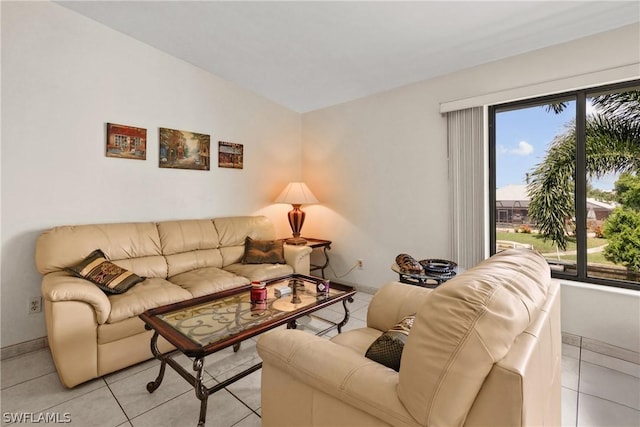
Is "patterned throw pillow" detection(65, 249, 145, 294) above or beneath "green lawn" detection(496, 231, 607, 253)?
beneath

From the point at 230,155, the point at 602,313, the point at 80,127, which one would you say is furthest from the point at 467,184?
the point at 80,127

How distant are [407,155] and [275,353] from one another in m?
2.79

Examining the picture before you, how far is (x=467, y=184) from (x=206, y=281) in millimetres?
2626

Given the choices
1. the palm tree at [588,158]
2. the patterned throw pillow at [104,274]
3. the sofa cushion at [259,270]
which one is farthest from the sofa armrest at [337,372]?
the palm tree at [588,158]

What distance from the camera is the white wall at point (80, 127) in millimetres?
2395

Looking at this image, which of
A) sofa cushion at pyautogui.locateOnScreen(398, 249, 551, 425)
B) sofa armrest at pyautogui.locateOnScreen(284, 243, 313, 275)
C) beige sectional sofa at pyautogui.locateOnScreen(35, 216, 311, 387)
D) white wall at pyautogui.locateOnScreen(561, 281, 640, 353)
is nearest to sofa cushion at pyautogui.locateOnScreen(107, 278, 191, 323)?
beige sectional sofa at pyautogui.locateOnScreen(35, 216, 311, 387)

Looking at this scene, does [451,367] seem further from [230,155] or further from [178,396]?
[230,155]

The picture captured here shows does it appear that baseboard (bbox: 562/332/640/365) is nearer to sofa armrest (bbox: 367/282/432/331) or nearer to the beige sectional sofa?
sofa armrest (bbox: 367/282/432/331)

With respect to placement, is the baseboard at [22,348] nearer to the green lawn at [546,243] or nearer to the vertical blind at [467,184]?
the vertical blind at [467,184]

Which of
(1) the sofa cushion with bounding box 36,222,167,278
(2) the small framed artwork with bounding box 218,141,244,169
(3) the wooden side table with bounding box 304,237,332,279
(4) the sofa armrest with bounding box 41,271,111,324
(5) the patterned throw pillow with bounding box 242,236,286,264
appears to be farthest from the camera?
(3) the wooden side table with bounding box 304,237,332,279

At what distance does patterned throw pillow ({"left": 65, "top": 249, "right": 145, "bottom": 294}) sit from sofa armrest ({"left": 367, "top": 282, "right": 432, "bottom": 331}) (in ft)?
6.12

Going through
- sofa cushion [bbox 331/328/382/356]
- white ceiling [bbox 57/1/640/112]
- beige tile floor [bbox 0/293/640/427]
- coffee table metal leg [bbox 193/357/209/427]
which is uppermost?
white ceiling [bbox 57/1/640/112]

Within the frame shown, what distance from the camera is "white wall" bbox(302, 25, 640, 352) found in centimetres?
243

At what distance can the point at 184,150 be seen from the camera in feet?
11.2
